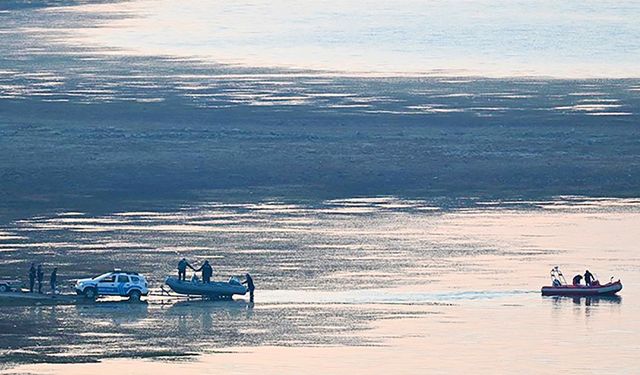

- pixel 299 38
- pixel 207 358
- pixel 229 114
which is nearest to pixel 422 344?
pixel 207 358

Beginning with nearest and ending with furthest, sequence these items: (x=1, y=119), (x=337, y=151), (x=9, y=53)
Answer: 1. (x=337, y=151)
2. (x=1, y=119)
3. (x=9, y=53)

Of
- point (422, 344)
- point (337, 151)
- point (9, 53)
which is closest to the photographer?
point (422, 344)

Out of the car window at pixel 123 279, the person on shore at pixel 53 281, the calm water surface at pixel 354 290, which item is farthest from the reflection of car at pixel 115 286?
the person on shore at pixel 53 281

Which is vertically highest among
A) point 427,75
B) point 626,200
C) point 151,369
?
point 427,75

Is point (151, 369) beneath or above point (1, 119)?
beneath

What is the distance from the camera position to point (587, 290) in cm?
4591

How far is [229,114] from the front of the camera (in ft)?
241

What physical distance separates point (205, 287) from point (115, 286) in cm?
207

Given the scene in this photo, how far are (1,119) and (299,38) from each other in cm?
4219

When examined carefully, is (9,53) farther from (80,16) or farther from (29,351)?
(29,351)

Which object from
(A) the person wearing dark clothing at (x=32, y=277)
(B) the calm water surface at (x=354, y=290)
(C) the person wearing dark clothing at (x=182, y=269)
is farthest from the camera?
(C) the person wearing dark clothing at (x=182, y=269)

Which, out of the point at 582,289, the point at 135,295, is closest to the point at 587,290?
the point at 582,289

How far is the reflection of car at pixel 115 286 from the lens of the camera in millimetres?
44812

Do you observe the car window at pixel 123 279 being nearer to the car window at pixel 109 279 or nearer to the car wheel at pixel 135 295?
the car window at pixel 109 279
